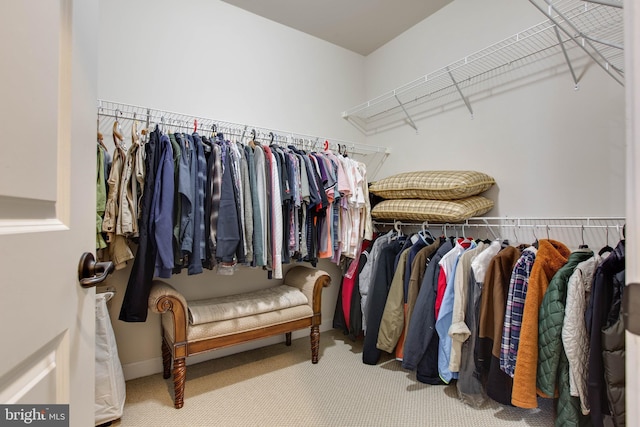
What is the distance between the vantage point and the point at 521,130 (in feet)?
6.52

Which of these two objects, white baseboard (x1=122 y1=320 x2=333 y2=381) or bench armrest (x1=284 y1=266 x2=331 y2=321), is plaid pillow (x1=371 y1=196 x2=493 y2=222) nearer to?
bench armrest (x1=284 y1=266 x2=331 y2=321)

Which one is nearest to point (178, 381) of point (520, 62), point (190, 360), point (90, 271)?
point (190, 360)

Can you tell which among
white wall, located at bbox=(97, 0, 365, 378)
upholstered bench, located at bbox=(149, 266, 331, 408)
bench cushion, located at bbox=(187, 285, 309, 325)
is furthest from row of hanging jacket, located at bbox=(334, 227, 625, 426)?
white wall, located at bbox=(97, 0, 365, 378)

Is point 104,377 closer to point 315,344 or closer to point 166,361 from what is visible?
point 166,361

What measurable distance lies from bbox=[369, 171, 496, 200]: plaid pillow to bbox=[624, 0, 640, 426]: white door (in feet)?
5.19

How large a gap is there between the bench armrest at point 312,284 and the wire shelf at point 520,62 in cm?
161

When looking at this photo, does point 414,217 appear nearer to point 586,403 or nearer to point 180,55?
point 586,403

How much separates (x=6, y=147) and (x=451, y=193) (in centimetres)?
204

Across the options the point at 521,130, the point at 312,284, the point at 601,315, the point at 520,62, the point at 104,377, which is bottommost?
the point at 104,377

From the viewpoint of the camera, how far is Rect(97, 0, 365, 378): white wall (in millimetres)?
2021

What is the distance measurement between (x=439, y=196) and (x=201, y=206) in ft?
5.09

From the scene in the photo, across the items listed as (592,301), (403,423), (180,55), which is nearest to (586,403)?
(592,301)

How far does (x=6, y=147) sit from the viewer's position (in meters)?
0.38

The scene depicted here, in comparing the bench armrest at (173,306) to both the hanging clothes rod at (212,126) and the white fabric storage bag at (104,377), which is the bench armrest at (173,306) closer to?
the white fabric storage bag at (104,377)
